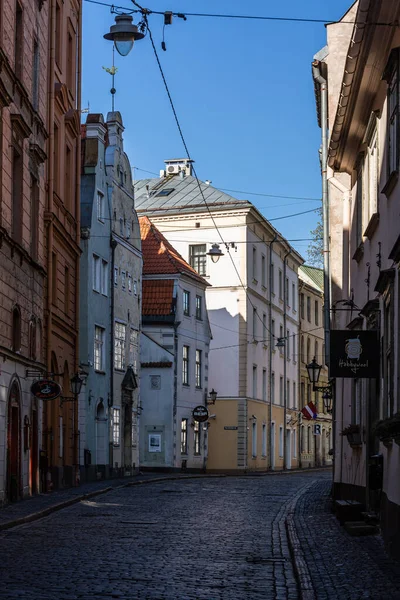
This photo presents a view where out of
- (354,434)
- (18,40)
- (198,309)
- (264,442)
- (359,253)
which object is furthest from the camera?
(264,442)

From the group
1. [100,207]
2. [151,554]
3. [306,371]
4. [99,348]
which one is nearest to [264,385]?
[306,371]

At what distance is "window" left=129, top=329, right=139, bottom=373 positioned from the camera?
153ft

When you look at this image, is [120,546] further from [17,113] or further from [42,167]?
[42,167]

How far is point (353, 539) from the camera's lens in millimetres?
15688

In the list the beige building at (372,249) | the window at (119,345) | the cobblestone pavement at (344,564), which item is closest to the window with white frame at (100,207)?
the window at (119,345)

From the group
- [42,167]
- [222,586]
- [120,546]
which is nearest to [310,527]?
[120,546]

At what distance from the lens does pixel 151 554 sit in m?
14.0

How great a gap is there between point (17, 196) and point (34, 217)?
6.41ft

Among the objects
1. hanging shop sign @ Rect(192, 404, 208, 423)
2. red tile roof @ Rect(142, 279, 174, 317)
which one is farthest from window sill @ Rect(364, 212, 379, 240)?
hanging shop sign @ Rect(192, 404, 208, 423)

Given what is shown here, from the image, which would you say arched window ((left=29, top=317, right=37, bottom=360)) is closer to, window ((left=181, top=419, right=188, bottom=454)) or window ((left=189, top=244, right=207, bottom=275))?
window ((left=181, top=419, right=188, bottom=454))

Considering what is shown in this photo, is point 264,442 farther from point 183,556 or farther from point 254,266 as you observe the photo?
point 183,556

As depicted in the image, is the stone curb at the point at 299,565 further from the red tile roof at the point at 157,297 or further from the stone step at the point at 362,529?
the red tile roof at the point at 157,297

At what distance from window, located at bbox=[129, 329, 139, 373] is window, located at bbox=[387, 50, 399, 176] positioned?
3212 centimetres

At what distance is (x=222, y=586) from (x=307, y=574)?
3.56ft
